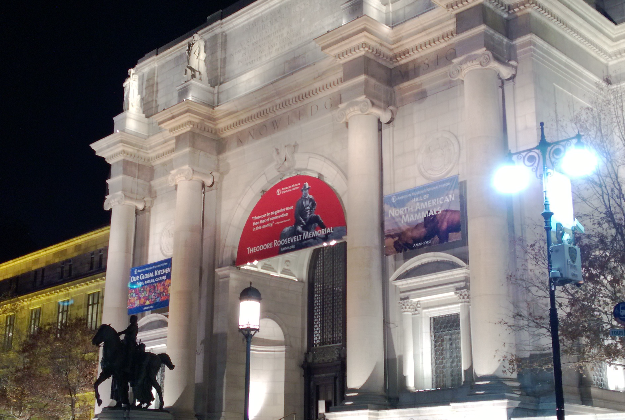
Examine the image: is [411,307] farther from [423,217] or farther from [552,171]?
[552,171]

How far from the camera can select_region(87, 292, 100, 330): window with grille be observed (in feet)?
163

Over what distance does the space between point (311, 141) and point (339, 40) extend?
4.50m

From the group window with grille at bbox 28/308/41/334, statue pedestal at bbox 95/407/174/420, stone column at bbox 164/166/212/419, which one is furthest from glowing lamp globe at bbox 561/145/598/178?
window with grille at bbox 28/308/41/334

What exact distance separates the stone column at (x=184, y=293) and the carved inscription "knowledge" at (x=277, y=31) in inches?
200

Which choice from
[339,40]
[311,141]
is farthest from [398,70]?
[311,141]

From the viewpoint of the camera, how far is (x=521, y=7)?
84.0 feet

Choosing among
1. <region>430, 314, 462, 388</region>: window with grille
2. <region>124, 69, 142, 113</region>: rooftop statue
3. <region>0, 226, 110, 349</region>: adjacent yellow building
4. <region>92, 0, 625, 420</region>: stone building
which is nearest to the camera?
<region>92, 0, 625, 420</region>: stone building

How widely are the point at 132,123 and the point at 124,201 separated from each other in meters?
3.39

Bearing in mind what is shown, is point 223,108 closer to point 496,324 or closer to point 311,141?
point 311,141

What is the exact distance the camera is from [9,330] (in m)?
58.4

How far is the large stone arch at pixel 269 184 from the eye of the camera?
2966 centimetres

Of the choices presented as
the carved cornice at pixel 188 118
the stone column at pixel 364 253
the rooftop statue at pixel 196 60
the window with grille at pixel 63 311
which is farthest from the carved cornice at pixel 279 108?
the window with grille at pixel 63 311

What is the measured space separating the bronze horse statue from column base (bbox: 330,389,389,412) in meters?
6.05

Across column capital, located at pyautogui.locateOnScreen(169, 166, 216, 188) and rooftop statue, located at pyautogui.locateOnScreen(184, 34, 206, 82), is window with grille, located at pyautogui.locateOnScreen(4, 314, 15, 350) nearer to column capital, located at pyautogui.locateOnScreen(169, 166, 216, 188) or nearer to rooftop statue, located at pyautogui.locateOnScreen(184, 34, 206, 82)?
column capital, located at pyautogui.locateOnScreen(169, 166, 216, 188)
